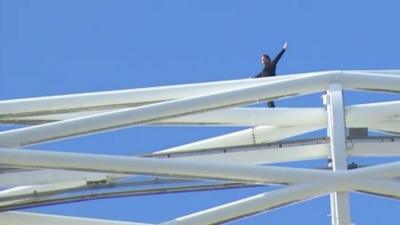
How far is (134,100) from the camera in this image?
85.8ft

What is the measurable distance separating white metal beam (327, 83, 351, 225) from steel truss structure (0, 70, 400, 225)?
2 centimetres

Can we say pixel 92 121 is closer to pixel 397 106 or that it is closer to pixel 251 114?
pixel 251 114

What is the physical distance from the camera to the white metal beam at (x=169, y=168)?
75.7ft

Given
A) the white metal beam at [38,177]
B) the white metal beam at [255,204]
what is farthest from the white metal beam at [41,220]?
the white metal beam at [255,204]

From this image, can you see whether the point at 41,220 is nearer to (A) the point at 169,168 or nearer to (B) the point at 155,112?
(B) the point at 155,112

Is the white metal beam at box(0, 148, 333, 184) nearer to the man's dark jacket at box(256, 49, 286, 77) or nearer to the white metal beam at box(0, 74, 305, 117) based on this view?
the white metal beam at box(0, 74, 305, 117)

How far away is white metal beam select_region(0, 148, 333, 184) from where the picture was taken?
23.1 m

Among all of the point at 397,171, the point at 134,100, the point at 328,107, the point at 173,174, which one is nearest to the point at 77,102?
the point at 134,100

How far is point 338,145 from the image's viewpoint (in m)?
23.1

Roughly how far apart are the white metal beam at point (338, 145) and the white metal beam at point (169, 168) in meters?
0.38

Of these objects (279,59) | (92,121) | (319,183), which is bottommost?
(319,183)

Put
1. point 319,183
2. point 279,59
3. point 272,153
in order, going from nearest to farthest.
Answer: point 319,183 < point 272,153 < point 279,59

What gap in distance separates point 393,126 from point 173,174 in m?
6.03

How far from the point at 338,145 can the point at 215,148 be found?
3446 mm
